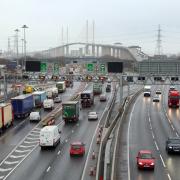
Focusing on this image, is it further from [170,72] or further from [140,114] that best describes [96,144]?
[170,72]

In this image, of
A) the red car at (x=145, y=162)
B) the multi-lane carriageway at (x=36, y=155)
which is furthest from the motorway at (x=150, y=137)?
the multi-lane carriageway at (x=36, y=155)

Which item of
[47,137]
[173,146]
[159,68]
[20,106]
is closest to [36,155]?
[47,137]

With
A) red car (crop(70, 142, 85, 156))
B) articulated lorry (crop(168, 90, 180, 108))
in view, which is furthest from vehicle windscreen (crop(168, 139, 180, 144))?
articulated lorry (crop(168, 90, 180, 108))

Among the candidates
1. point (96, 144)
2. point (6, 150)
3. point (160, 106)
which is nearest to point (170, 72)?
point (160, 106)

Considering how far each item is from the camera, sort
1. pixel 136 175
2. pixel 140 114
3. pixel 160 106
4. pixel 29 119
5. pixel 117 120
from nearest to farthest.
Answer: pixel 136 175, pixel 117 120, pixel 29 119, pixel 140 114, pixel 160 106

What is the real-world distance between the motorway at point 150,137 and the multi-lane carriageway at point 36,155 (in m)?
3.71

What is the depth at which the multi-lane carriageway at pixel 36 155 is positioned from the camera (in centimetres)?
3336

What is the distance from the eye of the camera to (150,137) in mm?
49781

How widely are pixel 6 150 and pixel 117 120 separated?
1977cm

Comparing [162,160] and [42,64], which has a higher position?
[42,64]

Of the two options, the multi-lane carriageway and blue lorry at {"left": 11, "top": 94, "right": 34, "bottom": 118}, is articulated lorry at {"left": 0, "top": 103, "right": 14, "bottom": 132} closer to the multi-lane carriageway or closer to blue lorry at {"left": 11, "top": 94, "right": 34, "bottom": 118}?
the multi-lane carriageway

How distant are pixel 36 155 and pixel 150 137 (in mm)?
14490

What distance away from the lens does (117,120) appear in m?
59.2

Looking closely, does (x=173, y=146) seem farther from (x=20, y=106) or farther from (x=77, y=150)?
(x=20, y=106)
